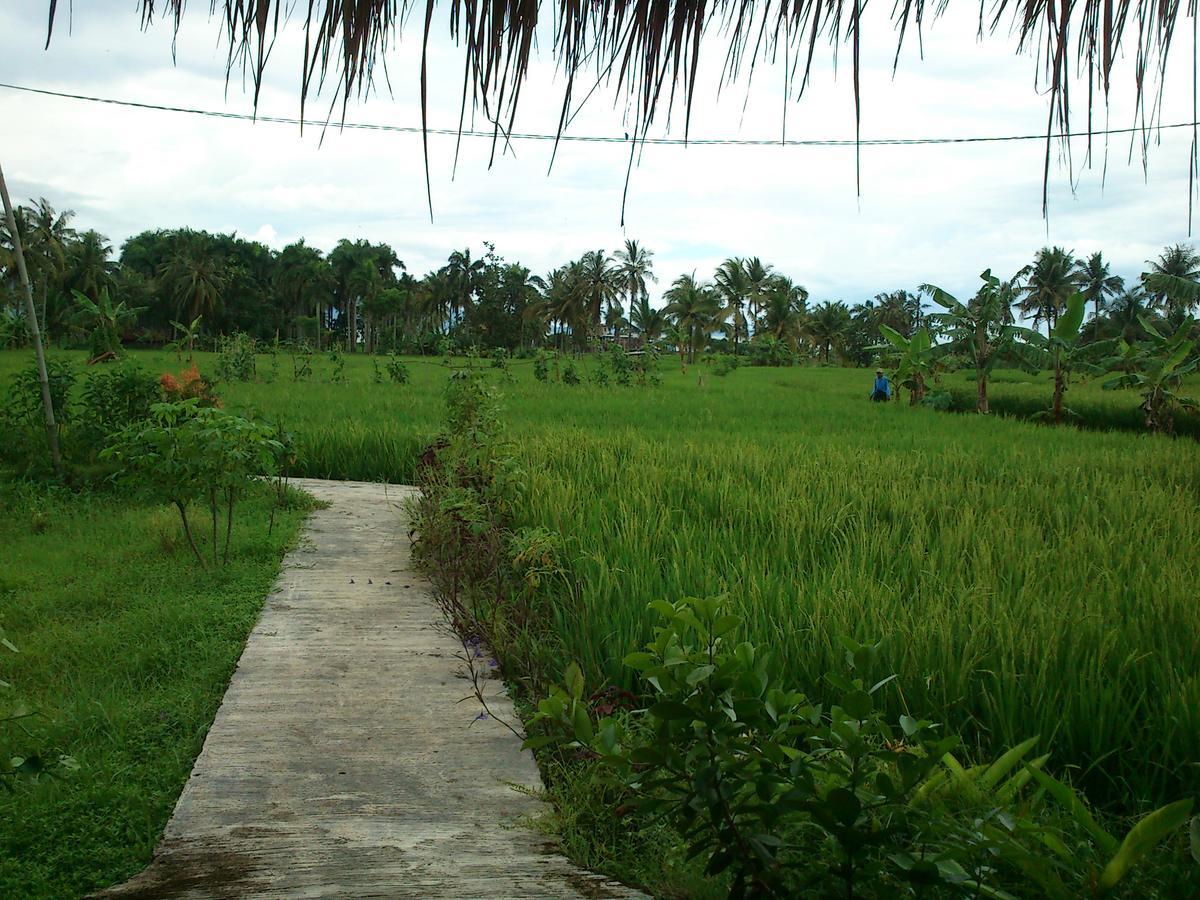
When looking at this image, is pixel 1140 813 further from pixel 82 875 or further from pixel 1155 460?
Result: pixel 1155 460

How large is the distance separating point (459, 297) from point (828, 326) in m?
22.6

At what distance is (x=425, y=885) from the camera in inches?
72.6

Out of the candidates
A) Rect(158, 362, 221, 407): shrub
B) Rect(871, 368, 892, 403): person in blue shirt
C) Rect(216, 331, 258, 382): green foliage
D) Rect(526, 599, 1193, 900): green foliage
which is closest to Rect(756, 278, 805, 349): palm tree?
Rect(871, 368, 892, 403): person in blue shirt

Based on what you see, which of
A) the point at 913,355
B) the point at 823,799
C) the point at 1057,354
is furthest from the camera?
the point at 913,355

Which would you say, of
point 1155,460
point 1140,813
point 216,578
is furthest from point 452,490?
point 1155,460

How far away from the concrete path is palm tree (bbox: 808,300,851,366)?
50.5 metres

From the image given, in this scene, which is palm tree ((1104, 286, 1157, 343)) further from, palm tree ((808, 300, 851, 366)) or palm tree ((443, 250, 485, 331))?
palm tree ((443, 250, 485, 331))

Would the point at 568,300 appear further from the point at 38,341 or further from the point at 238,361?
the point at 38,341

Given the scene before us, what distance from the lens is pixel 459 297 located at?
180 feet

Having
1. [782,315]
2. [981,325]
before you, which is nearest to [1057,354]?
[981,325]

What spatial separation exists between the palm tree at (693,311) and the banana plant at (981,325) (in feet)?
95.4

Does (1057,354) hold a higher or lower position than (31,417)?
higher

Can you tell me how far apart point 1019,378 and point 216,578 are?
82.5ft

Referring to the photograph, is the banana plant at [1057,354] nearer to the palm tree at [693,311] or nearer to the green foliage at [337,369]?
the green foliage at [337,369]
